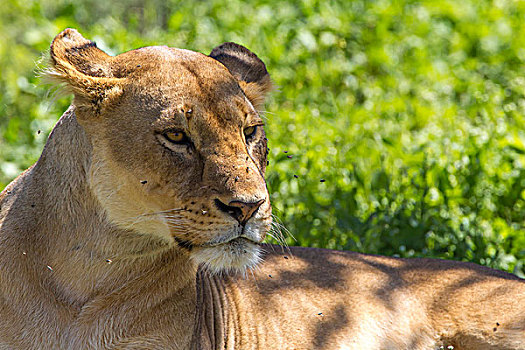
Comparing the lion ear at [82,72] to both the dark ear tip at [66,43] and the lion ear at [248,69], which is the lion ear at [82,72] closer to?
the dark ear tip at [66,43]

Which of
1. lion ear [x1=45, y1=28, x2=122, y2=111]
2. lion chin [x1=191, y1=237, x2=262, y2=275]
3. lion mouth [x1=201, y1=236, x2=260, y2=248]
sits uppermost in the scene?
lion ear [x1=45, y1=28, x2=122, y2=111]

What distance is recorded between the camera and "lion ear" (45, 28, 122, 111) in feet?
8.41

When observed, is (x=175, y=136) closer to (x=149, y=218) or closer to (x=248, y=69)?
(x=149, y=218)

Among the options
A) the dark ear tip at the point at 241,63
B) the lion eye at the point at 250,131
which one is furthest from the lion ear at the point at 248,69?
the lion eye at the point at 250,131

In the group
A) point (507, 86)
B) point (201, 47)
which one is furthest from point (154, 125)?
point (507, 86)

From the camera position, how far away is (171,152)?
253cm

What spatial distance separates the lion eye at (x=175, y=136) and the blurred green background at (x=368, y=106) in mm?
1328

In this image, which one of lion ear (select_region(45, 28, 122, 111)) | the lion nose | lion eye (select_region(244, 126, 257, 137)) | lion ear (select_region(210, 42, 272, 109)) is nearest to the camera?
the lion nose

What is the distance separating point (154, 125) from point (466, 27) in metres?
6.64

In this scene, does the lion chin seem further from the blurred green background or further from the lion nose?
the blurred green background

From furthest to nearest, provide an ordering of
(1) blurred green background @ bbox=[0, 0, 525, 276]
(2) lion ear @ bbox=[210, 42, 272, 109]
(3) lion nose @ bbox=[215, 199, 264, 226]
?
(1) blurred green background @ bbox=[0, 0, 525, 276] → (2) lion ear @ bbox=[210, 42, 272, 109] → (3) lion nose @ bbox=[215, 199, 264, 226]

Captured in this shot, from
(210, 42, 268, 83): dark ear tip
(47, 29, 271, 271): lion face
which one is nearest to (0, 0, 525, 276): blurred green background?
(210, 42, 268, 83): dark ear tip

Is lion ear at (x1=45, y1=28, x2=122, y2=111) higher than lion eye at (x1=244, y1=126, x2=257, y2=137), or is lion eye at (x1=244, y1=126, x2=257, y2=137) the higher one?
lion ear at (x1=45, y1=28, x2=122, y2=111)

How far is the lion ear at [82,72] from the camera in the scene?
2.56 meters
